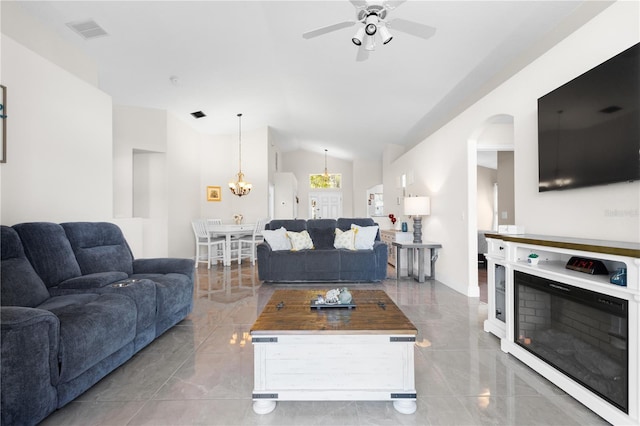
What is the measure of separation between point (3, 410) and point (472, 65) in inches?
184

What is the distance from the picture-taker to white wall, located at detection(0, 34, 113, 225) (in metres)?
2.68

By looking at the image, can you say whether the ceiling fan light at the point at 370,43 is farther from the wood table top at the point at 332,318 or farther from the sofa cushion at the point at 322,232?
the sofa cushion at the point at 322,232

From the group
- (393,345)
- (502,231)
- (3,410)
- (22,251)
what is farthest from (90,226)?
(502,231)

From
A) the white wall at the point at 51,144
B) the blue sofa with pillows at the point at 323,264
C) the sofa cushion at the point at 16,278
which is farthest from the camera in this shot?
the blue sofa with pillows at the point at 323,264

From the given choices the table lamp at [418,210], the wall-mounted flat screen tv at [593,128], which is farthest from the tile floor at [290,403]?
the table lamp at [418,210]

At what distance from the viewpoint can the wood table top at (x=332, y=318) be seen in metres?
1.64

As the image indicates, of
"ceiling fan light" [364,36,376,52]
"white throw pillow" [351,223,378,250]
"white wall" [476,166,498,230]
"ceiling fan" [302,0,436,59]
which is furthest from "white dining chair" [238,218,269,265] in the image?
"white wall" [476,166,498,230]

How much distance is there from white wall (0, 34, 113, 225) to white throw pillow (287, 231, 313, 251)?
2.57 m

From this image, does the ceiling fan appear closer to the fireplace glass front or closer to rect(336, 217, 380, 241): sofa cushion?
the fireplace glass front

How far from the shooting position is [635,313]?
1.40m

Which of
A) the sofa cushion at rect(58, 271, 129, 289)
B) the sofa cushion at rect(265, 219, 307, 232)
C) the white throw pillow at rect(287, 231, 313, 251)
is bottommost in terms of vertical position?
the sofa cushion at rect(58, 271, 129, 289)

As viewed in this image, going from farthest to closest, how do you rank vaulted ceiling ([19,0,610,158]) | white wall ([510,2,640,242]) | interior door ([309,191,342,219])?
interior door ([309,191,342,219]) < vaulted ceiling ([19,0,610,158]) < white wall ([510,2,640,242])

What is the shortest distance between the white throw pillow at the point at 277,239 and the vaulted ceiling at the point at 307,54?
8.74 ft

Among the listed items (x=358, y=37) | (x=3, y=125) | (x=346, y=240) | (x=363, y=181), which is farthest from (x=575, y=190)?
(x=363, y=181)
